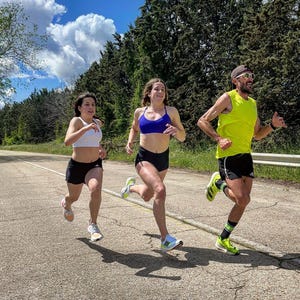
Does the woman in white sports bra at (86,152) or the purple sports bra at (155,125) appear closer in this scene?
the purple sports bra at (155,125)

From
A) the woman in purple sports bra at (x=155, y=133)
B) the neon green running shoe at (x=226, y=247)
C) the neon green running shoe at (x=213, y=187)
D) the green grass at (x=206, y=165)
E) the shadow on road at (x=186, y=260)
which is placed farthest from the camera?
the green grass at (x=206, y=165)

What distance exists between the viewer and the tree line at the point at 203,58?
54.0ft

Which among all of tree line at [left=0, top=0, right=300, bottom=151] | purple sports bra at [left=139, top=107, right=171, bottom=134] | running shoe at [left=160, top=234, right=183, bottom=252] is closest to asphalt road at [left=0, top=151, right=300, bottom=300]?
running shoe at [left=160, top=234, right=183, bottom=252]

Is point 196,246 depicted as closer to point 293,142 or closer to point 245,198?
point 245,198

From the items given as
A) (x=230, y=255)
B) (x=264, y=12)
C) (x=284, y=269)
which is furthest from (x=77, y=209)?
(x=264, y=12)

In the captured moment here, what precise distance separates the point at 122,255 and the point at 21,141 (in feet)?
341

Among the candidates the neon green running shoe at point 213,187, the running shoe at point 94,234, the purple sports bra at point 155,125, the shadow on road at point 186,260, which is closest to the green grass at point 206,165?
the neon green running shoe at point 213,187

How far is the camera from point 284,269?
4.10m

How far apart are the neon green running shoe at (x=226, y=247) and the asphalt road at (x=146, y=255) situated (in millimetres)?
79

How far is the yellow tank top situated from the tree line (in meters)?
10.7

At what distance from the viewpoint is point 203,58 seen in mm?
28469

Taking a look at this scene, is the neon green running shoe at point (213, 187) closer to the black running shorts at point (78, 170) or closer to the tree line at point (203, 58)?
the black running shorts at point (78, 170)

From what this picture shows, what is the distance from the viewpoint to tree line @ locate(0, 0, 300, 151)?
16.5m

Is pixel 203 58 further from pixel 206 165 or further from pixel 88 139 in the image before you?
pixel 88 139
